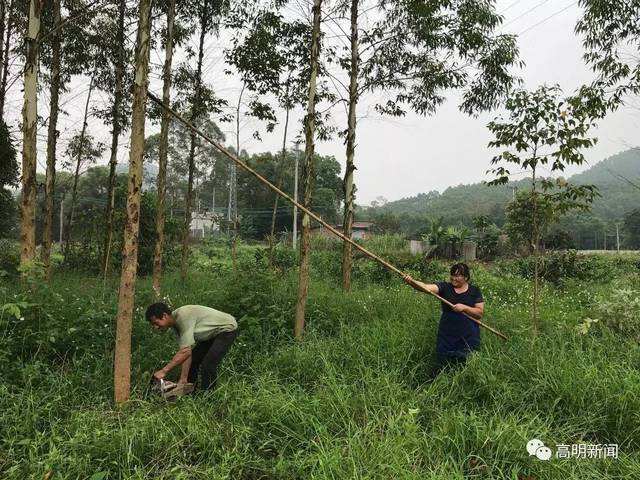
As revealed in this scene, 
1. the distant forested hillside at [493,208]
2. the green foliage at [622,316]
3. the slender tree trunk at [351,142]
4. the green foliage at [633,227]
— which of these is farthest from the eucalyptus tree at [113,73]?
the green foliage at [633,227]

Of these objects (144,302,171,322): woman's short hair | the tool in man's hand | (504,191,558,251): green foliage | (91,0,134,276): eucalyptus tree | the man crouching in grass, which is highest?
(91,0,134,276): eucalyptus tree

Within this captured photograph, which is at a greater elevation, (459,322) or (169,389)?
(459,322)

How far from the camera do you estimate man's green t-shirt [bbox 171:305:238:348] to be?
361cm

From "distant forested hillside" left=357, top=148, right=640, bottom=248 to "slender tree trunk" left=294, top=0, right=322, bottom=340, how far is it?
2122 cm

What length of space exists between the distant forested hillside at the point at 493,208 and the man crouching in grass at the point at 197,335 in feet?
75.5

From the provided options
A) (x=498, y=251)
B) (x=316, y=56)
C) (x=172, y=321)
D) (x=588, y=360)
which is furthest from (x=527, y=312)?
(x=498, y=251)

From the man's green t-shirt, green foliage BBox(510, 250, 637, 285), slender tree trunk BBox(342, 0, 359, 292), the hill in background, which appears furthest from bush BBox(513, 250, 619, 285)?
the hill in background

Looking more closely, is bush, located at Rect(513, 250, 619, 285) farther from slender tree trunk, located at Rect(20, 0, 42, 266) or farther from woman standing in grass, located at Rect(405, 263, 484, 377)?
slender tree trunk, located at Rect(20, 0, 42, 266)

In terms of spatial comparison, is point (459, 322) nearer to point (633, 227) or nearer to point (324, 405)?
point (324, 405)

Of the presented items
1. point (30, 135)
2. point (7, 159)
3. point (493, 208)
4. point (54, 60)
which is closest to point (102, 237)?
point (7, 159)

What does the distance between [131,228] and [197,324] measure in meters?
1.08

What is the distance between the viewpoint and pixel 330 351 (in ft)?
14.5

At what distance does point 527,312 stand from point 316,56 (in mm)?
4809

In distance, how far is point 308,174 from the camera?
214 inches
